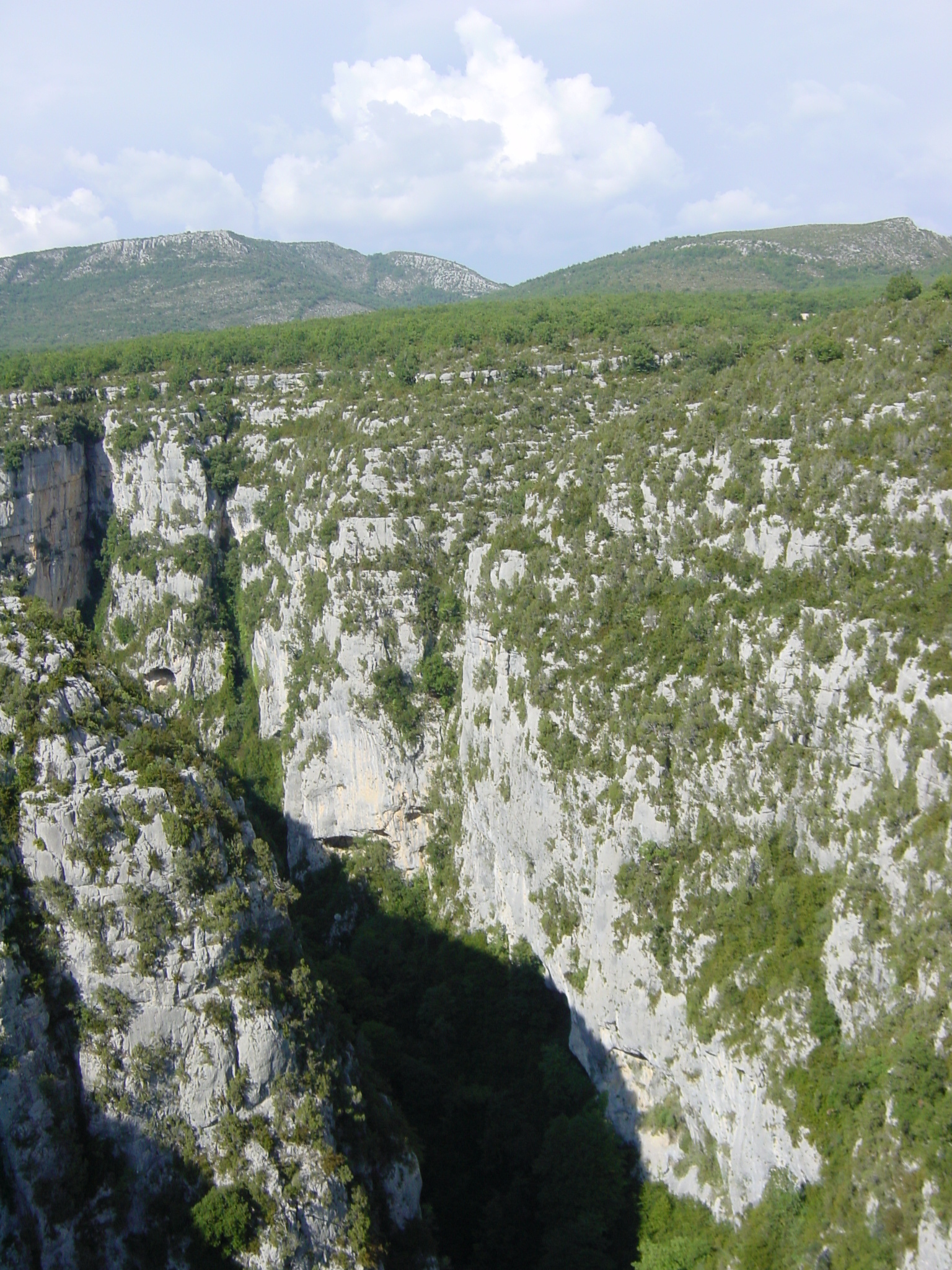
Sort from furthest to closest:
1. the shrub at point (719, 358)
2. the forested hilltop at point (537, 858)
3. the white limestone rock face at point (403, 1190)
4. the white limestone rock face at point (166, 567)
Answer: the white limestone rock face at point (166, 567) → the shrub at point (719, 358) → the white limestone rock face at point (403, 1190) → the forested hilltop at point (537, 858)

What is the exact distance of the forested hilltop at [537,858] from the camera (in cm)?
2359

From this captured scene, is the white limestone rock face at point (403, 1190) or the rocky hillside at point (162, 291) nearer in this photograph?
the white limestone rock face at point (403, 1190)

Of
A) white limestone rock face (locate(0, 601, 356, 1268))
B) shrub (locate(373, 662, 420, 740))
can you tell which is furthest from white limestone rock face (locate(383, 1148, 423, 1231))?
shrub (locate(373, 662, 420, 740))

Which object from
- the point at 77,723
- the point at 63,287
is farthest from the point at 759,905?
the point at 63,287

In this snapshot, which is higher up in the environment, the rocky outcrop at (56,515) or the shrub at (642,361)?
the shrub at (642,361)

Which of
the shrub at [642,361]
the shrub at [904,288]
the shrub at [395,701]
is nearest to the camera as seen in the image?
the shrub at [904,288]

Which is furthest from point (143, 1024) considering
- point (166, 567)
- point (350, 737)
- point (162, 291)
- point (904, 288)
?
point (162, 291)

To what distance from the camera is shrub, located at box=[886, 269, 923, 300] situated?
140 feet

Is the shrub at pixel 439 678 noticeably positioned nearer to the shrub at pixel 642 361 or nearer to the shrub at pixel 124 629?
the shrub at pixel 642 361

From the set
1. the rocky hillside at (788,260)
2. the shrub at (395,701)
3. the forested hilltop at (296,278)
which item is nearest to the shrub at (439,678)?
the shrub at (395,701)

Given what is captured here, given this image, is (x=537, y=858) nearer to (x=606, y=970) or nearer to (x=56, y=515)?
(x=606, y=970)

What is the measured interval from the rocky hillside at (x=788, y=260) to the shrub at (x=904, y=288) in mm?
46797

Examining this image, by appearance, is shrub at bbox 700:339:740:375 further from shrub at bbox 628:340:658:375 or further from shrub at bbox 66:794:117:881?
shrub at bbox 66:794:117:881

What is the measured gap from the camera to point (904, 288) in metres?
42.8
